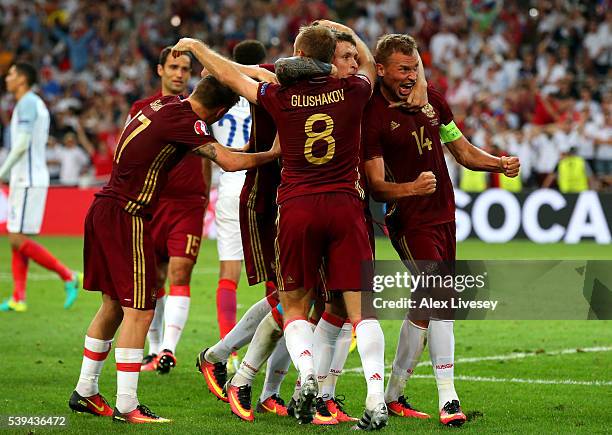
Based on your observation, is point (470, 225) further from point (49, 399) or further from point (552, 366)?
point (49, 399)

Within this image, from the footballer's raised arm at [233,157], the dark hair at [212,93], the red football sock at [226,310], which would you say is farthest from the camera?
the red football sock at [226,310]

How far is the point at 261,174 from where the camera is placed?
24.8ft

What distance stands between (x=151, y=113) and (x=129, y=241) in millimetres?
817

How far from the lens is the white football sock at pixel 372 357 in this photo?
6.45m

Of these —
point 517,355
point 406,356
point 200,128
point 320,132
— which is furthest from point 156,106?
point 517,355

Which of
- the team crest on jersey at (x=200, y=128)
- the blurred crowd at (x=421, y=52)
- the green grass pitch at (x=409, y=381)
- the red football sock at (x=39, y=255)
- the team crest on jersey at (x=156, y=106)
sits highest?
the blurred crowd at (x=421, y=52)

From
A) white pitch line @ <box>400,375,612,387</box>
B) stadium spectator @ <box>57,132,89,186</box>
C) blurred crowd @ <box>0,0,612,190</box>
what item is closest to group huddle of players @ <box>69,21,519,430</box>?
white pitch line @ <box>400,375,612,387</box>

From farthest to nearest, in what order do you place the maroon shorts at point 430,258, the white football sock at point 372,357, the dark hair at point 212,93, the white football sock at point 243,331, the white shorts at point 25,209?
1. the white shorts at point 25,209
2. the white football sock at point 243,331
3. the maroon shorts at point 430,258
4. the dark hair at point 212,93
5. the white football sock at point 372,357

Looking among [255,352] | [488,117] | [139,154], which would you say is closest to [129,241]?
[139,154]

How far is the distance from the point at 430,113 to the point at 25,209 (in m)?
6.80

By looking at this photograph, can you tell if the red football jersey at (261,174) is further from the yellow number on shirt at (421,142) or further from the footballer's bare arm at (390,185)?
the yellow number on shirt at (421,142)

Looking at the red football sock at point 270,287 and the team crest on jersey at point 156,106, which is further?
the red football sock at point 270,287

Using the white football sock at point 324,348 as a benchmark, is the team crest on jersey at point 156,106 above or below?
above

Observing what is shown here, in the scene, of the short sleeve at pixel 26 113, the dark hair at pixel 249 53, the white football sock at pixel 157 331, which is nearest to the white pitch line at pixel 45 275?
the short sleeve at pixel 26 113
